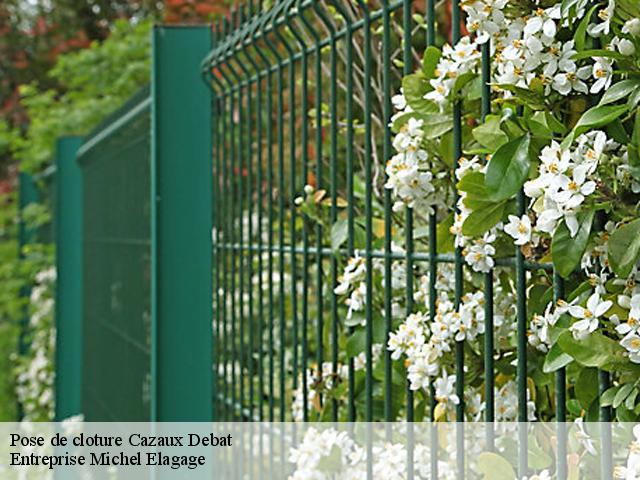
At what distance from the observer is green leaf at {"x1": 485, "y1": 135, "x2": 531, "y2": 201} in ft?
5.57

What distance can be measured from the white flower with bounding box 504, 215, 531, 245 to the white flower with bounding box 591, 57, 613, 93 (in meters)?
0.23

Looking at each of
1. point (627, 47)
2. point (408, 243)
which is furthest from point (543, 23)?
point (408, 243)

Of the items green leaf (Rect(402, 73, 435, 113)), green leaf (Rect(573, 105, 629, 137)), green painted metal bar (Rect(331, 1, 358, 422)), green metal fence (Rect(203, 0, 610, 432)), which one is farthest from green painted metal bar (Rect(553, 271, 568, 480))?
green painted metal bar (Rect(331, 1, 358, 422))

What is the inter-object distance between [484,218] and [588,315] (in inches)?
12.8

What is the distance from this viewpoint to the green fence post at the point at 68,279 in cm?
736

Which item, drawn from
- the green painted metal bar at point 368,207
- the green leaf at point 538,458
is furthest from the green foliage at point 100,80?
the green leaf at point 538,458

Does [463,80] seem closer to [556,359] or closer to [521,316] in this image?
[521,316]

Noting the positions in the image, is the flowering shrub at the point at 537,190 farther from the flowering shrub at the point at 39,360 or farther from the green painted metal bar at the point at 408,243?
the flowering shrub at the point at 39,360

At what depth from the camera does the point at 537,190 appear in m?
1.62

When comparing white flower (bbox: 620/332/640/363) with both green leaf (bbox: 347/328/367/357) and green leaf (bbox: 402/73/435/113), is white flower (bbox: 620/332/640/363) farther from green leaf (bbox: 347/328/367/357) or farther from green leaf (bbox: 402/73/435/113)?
green leaf (bbox: 347/328/367/357)

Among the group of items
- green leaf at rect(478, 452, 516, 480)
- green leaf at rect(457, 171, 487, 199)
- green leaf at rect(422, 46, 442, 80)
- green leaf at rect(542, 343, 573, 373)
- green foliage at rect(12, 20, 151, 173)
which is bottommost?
green leaf at rect(478, 452, 516, 480)

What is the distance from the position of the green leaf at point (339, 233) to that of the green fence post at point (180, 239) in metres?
1.36

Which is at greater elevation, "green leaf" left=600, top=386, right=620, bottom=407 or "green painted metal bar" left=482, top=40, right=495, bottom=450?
"green painted metal bar" left=482, top=40, right=495, bottom=450

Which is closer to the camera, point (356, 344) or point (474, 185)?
point (474, 185)
